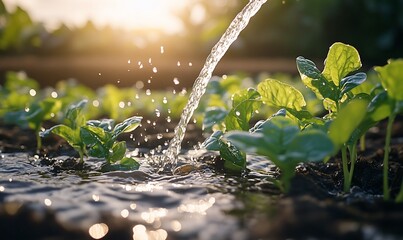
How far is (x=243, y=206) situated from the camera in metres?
1.34

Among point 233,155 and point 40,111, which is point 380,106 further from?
point 40,111

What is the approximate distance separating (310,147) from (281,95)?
456 millimetres

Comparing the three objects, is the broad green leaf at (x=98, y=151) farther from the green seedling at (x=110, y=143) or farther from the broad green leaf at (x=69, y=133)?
the broad green leaf at (x=69, y=133)


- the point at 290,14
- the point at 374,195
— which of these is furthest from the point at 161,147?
the point at 290,14

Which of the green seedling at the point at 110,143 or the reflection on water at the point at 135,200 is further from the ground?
the green seedling at the point at 110,143

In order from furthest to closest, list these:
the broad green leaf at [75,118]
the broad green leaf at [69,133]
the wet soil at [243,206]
A: the broad green leaf at [75,118] < the broad green leaf at [69,133] < the wet soil at [243,206]

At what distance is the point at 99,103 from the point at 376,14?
630 cm

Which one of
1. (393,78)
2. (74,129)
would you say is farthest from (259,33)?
(393,78)

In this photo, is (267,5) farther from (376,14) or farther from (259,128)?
(259,128)

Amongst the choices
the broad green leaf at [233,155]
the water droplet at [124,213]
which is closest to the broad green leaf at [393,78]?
the broad green leaf at [233,155]

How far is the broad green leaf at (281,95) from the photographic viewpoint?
5.42ft

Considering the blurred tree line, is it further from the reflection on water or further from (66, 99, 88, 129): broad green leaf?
the reflection on water

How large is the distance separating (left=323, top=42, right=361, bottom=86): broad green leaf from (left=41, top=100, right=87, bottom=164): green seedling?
0.86 m

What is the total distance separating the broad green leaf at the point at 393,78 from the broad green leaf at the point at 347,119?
0.37 ft
